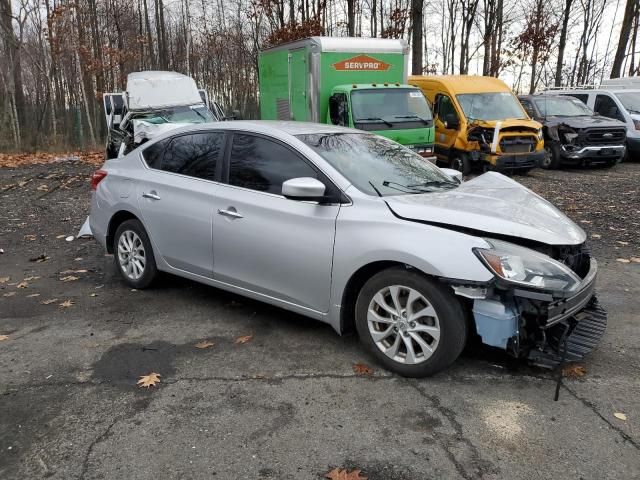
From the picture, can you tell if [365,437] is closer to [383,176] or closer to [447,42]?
[383,176]

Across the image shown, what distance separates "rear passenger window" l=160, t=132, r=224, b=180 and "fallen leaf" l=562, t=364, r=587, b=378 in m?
3.03

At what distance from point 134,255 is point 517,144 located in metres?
9.85

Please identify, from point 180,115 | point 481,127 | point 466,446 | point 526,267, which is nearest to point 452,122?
point 481,127

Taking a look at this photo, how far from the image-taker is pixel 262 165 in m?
4.36

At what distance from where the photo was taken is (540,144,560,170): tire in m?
13.9

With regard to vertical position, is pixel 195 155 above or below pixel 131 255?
above

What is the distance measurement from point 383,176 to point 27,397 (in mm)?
2845

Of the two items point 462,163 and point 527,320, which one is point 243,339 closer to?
point 527,320

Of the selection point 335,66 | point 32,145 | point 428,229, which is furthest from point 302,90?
point 32,145

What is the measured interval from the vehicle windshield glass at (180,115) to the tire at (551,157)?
29.2 feet

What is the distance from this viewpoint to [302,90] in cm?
1247

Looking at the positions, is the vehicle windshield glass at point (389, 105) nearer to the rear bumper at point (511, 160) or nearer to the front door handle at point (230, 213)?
the rear bumper at point (511, 160)

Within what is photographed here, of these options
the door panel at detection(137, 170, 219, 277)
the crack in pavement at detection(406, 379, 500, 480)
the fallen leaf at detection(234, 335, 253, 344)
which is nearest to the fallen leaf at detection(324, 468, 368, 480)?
the crack in pavement at detection(406, 379, 500, 480)

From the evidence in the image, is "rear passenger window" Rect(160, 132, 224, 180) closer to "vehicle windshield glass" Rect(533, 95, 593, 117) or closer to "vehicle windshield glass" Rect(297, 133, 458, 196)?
"vehicle windshield glass" Rect(297, 133, 458, 196)
